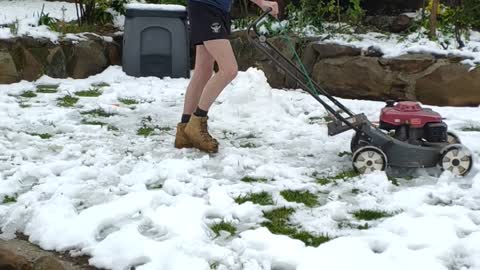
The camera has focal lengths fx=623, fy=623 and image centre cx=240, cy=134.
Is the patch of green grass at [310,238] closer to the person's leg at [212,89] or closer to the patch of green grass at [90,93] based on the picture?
the person's leg at [212,89]

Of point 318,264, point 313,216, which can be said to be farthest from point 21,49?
point 318,264

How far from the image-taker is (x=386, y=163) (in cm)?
374

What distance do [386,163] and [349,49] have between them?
2.95m

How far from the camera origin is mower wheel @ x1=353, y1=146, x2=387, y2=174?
3.72 meters

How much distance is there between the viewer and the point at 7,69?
6453mm

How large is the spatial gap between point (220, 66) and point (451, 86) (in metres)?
2.86

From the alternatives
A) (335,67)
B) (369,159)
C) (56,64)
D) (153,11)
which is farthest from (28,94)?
(369,159)

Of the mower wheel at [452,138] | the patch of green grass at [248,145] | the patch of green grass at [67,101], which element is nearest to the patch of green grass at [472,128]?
the mower wheel at [452,138]

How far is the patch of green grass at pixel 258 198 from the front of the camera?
3.32m

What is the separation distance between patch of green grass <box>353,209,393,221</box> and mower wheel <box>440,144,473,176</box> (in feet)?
2.62

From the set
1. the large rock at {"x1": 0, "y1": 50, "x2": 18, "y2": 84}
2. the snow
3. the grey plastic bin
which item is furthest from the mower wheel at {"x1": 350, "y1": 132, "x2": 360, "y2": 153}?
the large rock at {"x1": 0, "y1": 50, "x2": 18, "y2": 84}

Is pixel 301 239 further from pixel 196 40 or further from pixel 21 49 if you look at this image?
pixel 21 49

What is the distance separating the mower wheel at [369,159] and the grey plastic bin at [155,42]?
153 inches

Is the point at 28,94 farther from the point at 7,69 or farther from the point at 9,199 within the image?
the point at 9,199
